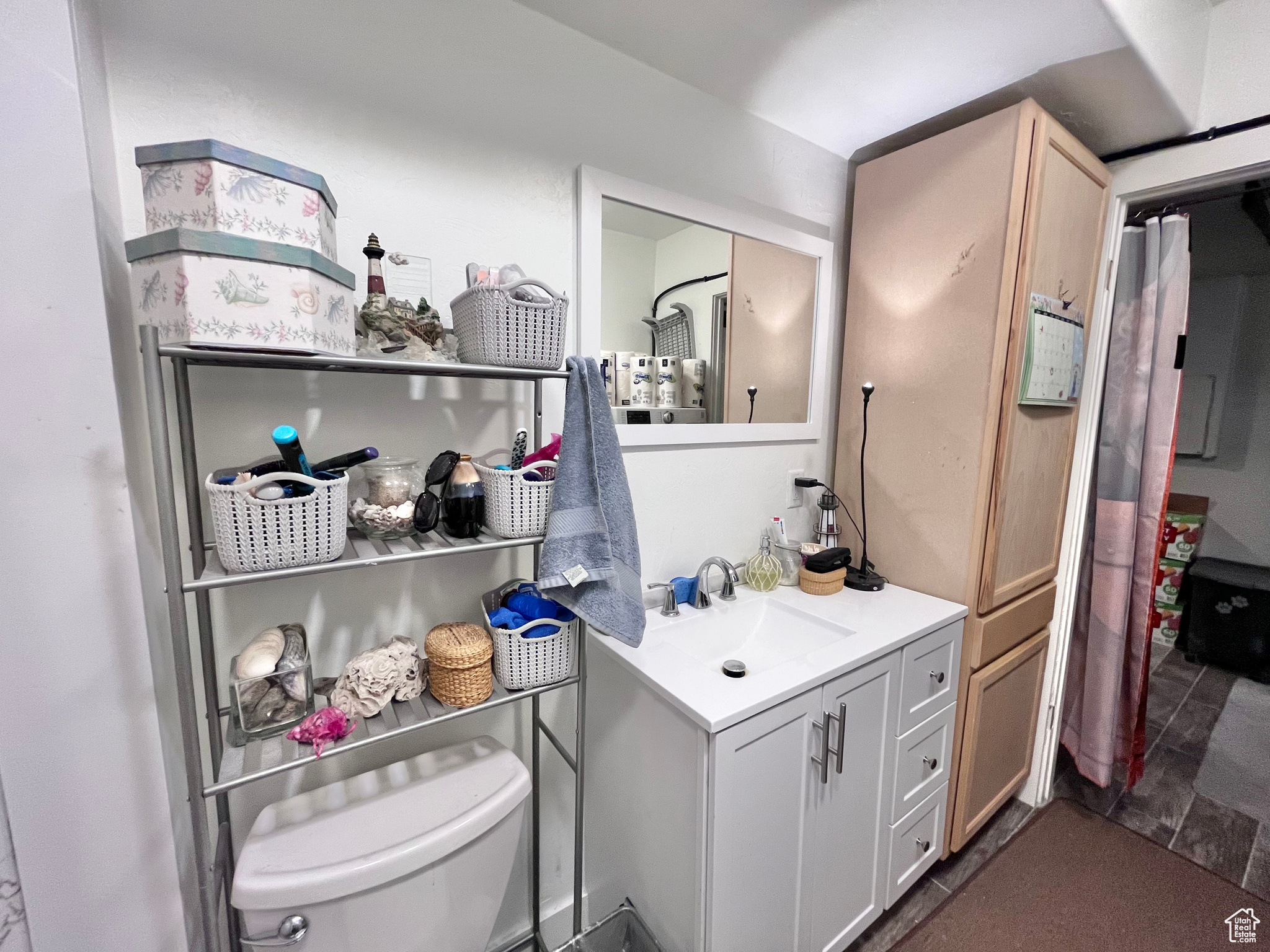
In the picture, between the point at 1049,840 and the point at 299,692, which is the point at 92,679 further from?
the point at 1049,840

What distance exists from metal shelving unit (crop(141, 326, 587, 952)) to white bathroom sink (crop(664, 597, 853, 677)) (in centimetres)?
35

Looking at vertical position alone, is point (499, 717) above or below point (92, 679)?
below

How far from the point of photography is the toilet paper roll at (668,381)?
4.33 ft

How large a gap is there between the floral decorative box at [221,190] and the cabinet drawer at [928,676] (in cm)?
144

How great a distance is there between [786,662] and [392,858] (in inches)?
31.8

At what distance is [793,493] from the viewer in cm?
167

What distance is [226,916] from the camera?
0.90 meters

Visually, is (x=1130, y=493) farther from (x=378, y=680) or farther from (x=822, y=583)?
(x=378, y=680)

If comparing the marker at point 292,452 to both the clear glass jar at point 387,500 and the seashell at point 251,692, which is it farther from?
the seashell at point 251,692

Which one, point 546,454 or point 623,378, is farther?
point 623,378

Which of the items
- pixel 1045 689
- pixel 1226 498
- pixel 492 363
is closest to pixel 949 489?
pixel 1045 689

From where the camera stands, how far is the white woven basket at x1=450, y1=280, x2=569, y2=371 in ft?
2.79

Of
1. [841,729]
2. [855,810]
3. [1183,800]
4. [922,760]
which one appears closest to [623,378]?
[841,729]

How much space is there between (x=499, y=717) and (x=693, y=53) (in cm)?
161
